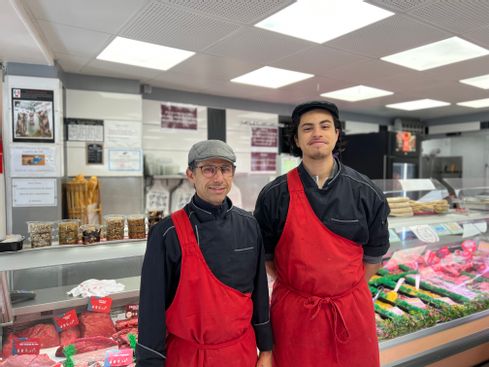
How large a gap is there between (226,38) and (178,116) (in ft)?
9.07

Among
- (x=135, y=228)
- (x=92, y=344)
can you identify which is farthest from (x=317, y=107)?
(x=92, y=344)

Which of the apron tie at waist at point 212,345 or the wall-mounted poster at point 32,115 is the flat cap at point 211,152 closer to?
the apron tie at waist at point 212,345

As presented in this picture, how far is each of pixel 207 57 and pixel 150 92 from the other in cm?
183

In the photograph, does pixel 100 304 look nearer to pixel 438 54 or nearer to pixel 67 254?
pixel 67 254

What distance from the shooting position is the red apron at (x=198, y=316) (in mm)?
1300

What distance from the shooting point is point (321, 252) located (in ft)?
5.06

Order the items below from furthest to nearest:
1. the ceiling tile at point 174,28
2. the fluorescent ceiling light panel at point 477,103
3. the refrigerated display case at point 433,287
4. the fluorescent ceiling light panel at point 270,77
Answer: the fluorescent ceiling light panel at point 477,103
the fluorescent ceiling light panel at point 270,77
the ceiling tile at point 174,28
the refrigerated display case at point 433,287

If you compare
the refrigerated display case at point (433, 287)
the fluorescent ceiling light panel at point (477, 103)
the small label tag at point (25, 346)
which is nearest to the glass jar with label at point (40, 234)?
the small label tag at point (25, 346)

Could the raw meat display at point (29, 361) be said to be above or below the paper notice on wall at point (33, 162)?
below

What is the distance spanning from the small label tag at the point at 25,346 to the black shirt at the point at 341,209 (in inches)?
45.0

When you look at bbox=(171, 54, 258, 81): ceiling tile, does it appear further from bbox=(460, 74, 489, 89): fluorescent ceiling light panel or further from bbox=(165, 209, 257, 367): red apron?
bbox=(165, 209, 257, 367): red apron

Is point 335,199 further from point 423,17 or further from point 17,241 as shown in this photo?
point 423,17

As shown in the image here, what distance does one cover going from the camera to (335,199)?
1581 millimetres

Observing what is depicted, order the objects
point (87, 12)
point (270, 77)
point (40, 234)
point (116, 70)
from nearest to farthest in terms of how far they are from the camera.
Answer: point (40, 234) < point (87, 12) < point (116, 70) < point (270, 77)
